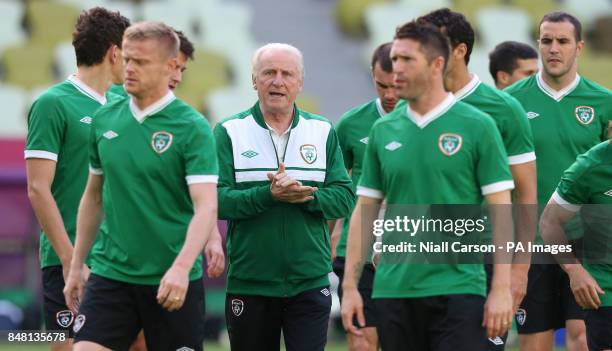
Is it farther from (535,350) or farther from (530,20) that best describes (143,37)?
(530,20)

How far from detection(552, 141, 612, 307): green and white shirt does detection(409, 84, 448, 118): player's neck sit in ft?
5.58

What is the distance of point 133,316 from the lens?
635cm

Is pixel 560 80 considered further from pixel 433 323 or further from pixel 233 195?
pixel 433 323

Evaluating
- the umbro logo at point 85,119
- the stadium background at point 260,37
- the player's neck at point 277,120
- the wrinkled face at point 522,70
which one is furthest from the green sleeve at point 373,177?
the stadium background at point 260,37

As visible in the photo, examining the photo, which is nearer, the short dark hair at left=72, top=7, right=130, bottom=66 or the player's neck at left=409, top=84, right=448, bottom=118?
the player's neck at left=409, top=84, right=448, bottom=118

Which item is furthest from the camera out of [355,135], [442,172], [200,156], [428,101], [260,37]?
[260,37]

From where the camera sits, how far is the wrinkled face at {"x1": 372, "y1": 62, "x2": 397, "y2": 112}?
8242mm

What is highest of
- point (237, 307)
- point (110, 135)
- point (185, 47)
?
point (185, 47)

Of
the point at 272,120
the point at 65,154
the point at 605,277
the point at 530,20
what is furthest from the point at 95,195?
the point at 530,20

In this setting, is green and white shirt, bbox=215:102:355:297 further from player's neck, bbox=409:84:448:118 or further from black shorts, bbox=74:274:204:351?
player's neck, bbox=409:84:448:118

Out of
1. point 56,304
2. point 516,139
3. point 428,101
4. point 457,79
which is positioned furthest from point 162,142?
point 516,139

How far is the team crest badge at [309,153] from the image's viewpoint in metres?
7.45

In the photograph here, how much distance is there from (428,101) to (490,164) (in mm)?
437

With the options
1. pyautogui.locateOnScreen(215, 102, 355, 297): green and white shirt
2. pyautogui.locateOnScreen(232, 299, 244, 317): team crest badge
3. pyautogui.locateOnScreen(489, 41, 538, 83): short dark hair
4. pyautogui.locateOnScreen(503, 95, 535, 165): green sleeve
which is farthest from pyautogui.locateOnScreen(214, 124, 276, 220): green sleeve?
pyautogui.locateOnScreen(489, 41, 538, 83): short dark hair
